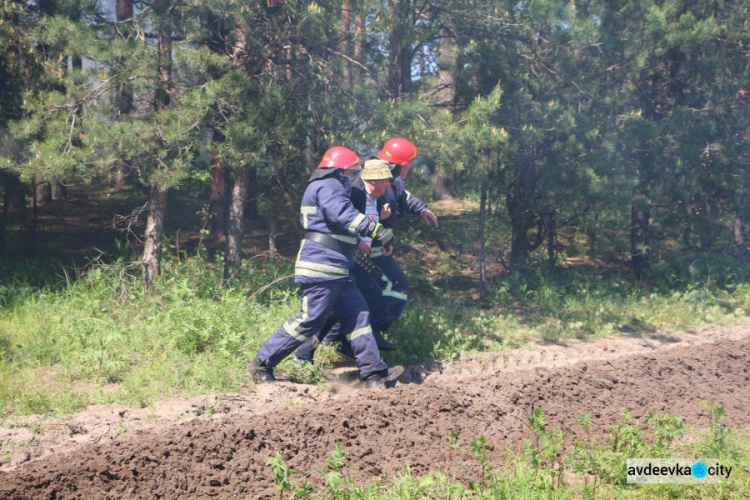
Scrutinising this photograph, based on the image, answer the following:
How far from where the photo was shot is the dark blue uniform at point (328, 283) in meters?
6.25

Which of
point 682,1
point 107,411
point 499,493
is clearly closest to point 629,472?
point 499,493

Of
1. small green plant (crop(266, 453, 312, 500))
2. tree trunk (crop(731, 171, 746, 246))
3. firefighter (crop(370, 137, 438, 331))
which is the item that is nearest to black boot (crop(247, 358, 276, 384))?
firefighter (crop(370, 137, 438, 331))

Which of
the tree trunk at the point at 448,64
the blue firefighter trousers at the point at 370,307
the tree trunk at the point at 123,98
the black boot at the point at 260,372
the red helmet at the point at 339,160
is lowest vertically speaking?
the black boot at the point at 260,372

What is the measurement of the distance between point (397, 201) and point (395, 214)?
15 cm

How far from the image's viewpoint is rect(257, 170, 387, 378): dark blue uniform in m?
6.25

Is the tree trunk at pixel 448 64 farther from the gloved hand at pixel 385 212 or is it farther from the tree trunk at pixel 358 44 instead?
the gloved hand at pixel 385 212

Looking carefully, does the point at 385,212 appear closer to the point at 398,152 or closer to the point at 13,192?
the point at 398,152

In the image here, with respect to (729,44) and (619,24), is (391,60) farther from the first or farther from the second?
(729,44)

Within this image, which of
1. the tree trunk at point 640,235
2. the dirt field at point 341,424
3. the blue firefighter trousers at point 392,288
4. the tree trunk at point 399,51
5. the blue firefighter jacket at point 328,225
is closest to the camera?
the dirt field at point 341,424

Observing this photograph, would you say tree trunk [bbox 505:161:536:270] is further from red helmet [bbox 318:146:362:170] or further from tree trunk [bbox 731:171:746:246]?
red helmet [bbox 318:146:362:170]

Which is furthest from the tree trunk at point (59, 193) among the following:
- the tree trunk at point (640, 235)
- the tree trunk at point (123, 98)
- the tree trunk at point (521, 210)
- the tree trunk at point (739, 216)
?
the tree trunk at point (739, 216)

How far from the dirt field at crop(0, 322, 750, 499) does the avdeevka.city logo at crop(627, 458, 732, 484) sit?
34.0 inches

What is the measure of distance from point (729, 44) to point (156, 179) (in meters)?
8.40

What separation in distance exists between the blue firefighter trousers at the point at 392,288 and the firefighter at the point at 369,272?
0.05m
